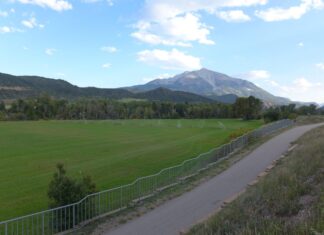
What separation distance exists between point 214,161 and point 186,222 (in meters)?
15.7

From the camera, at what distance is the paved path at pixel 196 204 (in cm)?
1548

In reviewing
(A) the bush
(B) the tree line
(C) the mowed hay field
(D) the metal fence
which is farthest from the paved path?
(B) the tree line

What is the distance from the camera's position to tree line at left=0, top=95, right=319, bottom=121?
12600 cm

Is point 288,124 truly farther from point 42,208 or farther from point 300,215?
point 300,215

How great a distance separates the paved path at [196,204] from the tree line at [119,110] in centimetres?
9598

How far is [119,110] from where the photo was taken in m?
178

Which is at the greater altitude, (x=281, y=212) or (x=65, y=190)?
(x=281, y=212)

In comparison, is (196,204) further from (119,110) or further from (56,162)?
(119,110)

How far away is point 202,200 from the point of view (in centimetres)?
1973

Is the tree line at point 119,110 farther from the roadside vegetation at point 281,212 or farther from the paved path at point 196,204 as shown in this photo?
the roadside vegetation at point 281,212

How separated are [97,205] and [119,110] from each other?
161698 millimetres

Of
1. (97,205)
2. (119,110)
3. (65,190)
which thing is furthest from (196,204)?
(119,110)

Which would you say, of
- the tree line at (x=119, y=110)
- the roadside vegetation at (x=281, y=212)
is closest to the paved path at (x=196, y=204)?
the roadside vegetation at (x=281, y=212)

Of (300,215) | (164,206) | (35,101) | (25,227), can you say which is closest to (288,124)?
(164,206)
